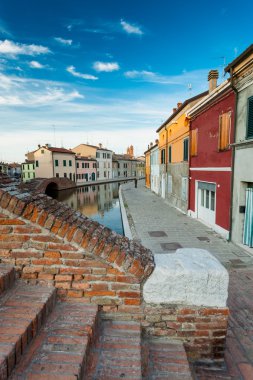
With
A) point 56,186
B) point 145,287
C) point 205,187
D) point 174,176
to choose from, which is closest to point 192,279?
point 145,287

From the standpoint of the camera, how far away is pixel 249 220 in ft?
24.3

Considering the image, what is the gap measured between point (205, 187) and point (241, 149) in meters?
4.06

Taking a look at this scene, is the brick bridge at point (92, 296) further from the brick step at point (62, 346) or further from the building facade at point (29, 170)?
the building facade at point (29, 170)

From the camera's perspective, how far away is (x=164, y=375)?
2.09m

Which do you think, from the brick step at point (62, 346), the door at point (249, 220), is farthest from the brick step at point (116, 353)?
the door at point (249, 220)

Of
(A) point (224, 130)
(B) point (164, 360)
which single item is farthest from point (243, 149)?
(B) point (164, 360)

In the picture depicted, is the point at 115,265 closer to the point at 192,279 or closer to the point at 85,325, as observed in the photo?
the point at 85,325

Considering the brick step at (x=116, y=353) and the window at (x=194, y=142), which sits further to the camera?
the window at (x=194, y=142)

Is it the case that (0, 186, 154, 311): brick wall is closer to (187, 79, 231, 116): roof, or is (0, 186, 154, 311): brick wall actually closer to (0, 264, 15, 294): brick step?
(0, 264, 15, 294): brick step

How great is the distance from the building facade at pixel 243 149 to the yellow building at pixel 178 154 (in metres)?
5.89

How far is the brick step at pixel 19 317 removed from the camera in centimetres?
156

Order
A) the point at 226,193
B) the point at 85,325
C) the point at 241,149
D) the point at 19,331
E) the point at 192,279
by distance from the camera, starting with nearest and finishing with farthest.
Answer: the point at 19,331 → the point at 85,325 → the point at 192,279 → the point at 241,149 → the point at 226,193

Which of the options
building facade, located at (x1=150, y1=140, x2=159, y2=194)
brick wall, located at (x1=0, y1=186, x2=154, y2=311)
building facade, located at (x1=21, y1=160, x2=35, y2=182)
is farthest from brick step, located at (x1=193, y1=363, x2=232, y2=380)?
building facade, located at (x1=21, y1=160, x2=35, y2=182)

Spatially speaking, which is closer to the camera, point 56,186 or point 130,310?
point 130,310
